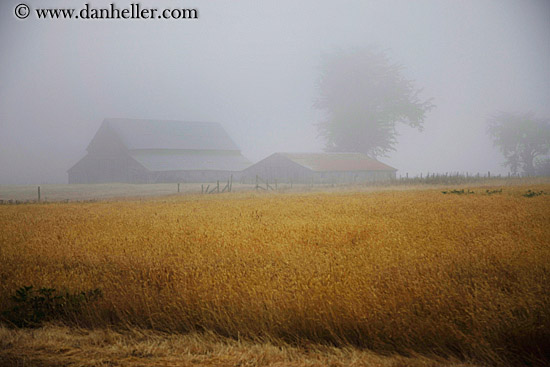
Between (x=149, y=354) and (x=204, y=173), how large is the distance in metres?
60.6

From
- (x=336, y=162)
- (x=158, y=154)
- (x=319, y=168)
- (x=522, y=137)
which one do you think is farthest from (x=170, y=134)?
(x=522, y=137)

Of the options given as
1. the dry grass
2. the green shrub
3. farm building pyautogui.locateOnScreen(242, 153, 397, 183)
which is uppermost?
farm building pyautogui.locateOnScreen(242, 153, 397, 183)

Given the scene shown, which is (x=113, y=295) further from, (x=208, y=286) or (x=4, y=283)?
(x=4, y=283)

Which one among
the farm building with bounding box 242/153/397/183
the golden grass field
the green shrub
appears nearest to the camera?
the golden grass field

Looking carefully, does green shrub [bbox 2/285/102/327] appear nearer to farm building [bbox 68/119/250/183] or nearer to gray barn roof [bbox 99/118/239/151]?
farm building [bbox 68/119/250/183]

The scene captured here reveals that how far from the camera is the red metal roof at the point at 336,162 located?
5813cm

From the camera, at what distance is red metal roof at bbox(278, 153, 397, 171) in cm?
5813

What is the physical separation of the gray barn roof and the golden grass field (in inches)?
2355

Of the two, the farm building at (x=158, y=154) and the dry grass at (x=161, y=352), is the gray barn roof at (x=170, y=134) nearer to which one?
the farm building at (x=158, y=154)

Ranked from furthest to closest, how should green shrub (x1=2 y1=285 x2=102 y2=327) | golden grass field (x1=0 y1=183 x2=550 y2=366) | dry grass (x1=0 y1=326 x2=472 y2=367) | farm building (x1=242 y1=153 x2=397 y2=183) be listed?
farm building (x1=242 y1=153 x2=397 y2=183)
green shrub (x1=2 y1=285 x2=102 y2=327)
golden grass field (x1=0 y1=183 x2=550 y2=366)
dry grass (x1=0 y1=326 x2=472 y2=367)

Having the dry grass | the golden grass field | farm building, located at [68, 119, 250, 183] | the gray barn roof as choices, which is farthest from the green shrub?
the gray barn roof

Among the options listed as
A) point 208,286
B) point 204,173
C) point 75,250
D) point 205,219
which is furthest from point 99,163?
point 208,286

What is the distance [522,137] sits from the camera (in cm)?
8675

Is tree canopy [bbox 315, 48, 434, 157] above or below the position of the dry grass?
above
